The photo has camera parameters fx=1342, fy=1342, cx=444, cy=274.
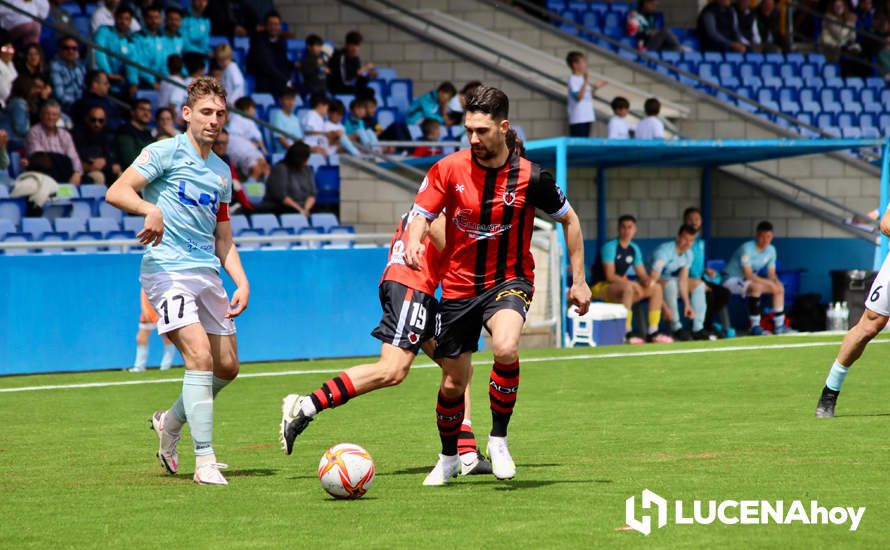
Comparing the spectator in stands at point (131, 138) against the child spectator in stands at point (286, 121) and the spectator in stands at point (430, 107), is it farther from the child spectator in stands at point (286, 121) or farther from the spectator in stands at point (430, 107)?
the spectator in stands at point (430, 107)

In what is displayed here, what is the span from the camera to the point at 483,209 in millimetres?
7160

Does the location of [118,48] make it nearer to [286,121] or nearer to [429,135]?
[286,121]

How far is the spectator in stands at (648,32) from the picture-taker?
25672 millimetres

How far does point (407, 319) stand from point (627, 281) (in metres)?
11.5

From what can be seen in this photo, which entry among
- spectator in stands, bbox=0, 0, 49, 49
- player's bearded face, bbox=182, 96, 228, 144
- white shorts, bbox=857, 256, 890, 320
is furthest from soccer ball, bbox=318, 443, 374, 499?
spectator in stands, bbox=0, 0, 49, 49

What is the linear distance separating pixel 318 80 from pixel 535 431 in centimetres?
1234

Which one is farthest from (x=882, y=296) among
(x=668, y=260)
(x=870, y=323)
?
(x=668, y=260)

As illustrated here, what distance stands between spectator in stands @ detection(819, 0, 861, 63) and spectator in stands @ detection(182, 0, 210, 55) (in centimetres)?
1378

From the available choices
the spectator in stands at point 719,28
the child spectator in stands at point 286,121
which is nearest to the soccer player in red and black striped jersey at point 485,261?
the child spectator in stands at point 286,121

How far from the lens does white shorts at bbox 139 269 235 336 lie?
7.29 meters

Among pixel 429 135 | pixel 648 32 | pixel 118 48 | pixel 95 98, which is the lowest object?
pixel 429 135

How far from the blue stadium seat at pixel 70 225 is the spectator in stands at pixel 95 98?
6.95ft

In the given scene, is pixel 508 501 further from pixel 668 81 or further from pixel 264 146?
pixel 668 81

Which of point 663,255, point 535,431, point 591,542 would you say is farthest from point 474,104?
point 663,255
